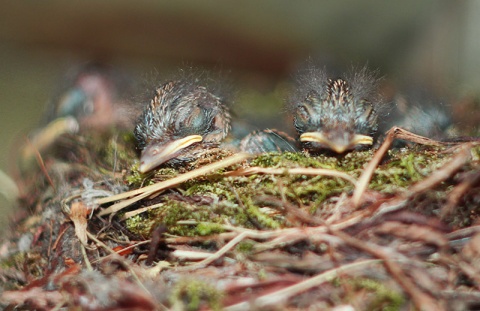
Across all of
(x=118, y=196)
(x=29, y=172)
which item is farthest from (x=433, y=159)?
(x=29, y=172)

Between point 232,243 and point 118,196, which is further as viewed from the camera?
point 118,196

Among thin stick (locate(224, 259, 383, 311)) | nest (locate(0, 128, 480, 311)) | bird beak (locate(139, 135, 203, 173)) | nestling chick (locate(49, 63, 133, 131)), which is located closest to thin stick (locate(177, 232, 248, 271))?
nest (locate(0, 128, 480, 311))

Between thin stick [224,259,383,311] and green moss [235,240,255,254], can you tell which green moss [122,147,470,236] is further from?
thin stick [224,259,383,311]

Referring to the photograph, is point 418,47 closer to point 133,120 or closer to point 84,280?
point 133,120

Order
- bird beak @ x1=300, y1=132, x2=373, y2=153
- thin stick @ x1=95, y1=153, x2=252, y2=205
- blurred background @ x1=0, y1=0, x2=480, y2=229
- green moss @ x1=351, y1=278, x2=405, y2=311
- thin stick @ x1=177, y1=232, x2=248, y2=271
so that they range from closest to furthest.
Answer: green moss @ x1=351, y1=278, x2=405, y2=311, thin stick @ x1=177, y1=232, x2=248, y2=271, thin stick @ x1=95, y1=153, x2=252, y2=205, bird beak @ x1=300, y1=132, x2=373, y2=153, blurred background @ x1=0, y1=0, x2=480, y2=229

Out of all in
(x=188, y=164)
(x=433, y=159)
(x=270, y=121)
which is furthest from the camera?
(x=270, y=121)

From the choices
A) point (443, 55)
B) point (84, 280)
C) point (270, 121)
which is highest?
point (443, 55)

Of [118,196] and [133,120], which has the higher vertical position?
[133,120]

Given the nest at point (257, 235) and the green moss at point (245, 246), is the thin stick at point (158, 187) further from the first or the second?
the green moss at point (245, 246)

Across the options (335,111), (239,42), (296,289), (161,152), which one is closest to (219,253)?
(296,289)
